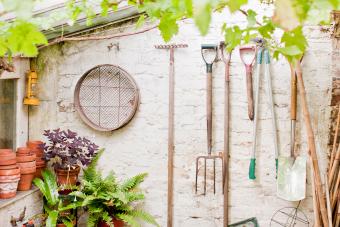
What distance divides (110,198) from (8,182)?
0.77 meters

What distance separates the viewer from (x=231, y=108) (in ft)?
11.0

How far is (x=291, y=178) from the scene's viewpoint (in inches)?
125

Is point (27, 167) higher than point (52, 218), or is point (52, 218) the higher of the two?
point (27, 167)

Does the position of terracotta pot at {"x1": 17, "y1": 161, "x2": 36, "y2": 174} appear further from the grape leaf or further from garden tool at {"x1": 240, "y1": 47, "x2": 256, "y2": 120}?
the grape leaf

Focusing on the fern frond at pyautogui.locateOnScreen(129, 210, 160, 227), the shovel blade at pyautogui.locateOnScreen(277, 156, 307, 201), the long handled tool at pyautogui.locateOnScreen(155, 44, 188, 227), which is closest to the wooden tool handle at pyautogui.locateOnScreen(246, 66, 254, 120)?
the shovel blade at pyautogui.locateOnScreen(277, 156, 307, 201)

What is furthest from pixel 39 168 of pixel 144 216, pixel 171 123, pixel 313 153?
pixel 313 153

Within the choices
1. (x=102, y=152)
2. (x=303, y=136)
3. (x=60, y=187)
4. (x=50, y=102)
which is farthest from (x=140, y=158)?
(x=303, y=136)

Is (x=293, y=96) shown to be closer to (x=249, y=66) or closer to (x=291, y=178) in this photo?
(x=249, y=66)

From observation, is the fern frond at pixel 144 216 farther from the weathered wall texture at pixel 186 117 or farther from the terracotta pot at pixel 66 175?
the terracotta pot at pixel 66 175

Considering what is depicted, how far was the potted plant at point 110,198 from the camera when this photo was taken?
3227mm

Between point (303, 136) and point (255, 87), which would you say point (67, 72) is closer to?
point (255, 87)

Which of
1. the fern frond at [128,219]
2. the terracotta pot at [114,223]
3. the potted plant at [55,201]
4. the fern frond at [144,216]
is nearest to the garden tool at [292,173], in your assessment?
the fern frond at [144,216]

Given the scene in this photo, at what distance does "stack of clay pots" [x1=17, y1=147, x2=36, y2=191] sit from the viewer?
10.6ft

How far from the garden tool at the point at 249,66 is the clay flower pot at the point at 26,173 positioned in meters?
1.78
